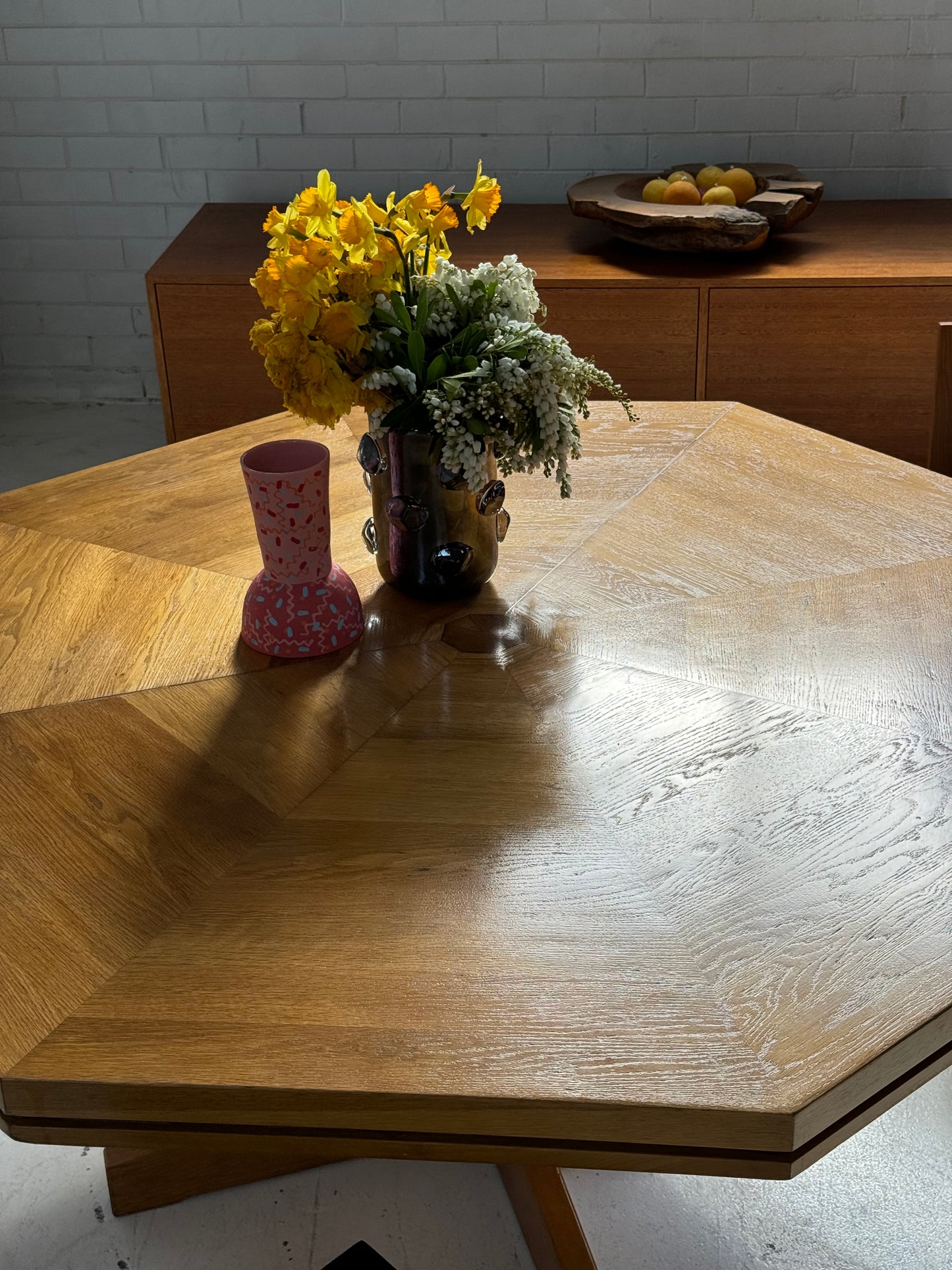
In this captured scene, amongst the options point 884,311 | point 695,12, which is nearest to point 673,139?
point 695,12

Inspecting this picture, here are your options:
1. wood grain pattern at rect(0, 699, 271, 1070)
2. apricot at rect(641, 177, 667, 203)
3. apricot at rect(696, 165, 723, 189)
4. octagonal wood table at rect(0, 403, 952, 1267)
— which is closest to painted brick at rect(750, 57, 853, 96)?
apricot at rect(696, 165, 723, 189)

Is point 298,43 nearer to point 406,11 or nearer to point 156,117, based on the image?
point 406,11

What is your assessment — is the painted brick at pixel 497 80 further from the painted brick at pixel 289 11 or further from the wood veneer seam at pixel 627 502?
the wood veneer seam at pixel 627 502

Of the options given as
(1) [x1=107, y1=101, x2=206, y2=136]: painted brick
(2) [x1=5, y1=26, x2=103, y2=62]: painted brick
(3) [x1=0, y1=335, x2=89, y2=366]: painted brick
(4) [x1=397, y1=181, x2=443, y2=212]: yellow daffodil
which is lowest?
(3) [x1=0, y1=335, x2=89, y2=366]: painted brick

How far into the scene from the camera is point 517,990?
0.94 metres

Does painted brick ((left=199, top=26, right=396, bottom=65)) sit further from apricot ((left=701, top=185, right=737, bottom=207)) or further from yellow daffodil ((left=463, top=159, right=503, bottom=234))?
yellow daffodil ((left=463, top=159, right=503, bottom=234))

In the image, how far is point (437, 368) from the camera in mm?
1312

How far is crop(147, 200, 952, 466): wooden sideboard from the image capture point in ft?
9.60

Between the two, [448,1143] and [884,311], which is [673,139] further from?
[448,1143]

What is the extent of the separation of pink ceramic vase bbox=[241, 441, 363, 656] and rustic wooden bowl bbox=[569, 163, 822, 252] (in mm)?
1839

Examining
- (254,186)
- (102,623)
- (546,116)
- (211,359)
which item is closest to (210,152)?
(254,186)

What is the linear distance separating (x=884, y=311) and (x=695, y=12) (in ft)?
3.30

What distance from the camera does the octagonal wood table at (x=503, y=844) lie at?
0.88 metres

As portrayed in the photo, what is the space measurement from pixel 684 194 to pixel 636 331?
342 millimetres
